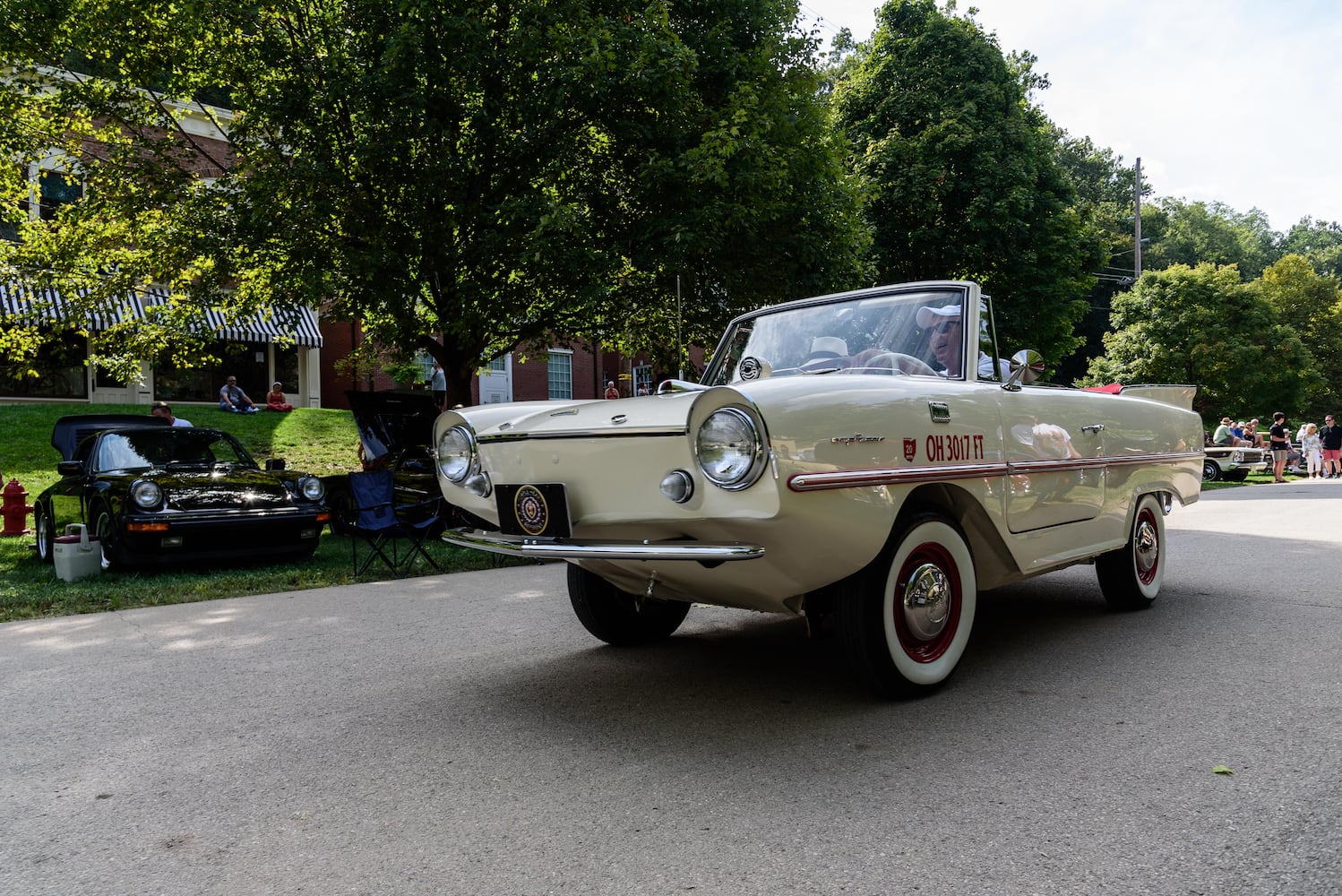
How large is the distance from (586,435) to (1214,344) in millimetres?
35489

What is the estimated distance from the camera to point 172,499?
8.57 metres

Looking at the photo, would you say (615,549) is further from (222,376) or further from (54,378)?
(222,376)

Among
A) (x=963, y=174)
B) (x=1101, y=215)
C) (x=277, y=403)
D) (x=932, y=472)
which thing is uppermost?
(x=1101, y=215)

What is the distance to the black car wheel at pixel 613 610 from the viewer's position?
5.05m

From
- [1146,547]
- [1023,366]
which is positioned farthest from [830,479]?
[1146,547]

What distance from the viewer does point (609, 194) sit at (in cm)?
1222

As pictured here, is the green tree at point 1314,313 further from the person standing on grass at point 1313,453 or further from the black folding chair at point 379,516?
the black folding chair at point 379,516

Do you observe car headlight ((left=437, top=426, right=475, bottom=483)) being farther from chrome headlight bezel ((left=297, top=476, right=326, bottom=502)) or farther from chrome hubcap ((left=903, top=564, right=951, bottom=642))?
chrome headlight bezel ((left=297, top=476, right=326, bottom=502))

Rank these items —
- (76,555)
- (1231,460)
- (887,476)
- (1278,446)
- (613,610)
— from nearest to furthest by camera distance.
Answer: (887,476), (613,610), (76,555), (1231,460), (1278,446)

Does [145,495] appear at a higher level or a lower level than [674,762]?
higher

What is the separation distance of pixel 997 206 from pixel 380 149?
17.3 metres

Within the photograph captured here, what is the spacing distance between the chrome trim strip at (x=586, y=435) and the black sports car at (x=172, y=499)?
553cm

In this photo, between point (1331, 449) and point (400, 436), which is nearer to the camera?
point (400, 436)

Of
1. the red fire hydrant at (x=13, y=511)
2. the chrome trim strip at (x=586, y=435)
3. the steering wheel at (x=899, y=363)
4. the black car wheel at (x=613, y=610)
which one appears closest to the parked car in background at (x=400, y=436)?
the red fire hydrant at (x=13, y=511)
